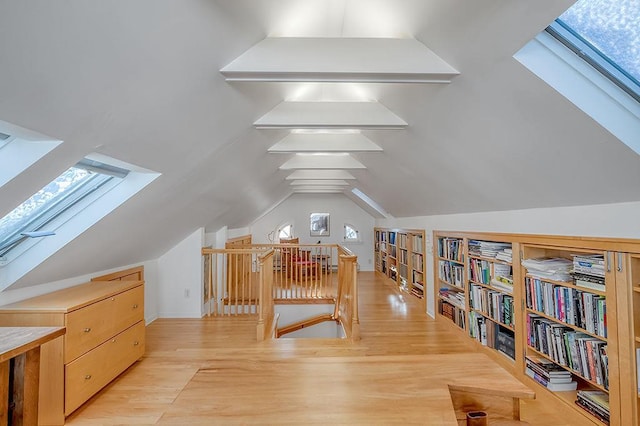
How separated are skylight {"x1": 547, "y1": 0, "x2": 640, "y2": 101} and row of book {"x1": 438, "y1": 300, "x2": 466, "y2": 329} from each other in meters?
2.85

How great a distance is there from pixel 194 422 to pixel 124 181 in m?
2.06

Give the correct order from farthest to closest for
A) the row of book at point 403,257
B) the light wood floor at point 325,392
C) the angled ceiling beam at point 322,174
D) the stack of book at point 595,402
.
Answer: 1. the row of book at point 403,257
2. the angled ceiling beam at point 322,174
3. the stack of book at point 595,402
4. the light wood floor at point 325,392

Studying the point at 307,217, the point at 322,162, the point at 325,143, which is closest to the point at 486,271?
the point at 325,143

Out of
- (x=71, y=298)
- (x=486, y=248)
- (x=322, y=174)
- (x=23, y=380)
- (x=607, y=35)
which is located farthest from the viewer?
(x=322, y=174)

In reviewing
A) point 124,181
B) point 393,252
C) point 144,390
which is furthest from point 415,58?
point 393,252

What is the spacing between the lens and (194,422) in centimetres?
92

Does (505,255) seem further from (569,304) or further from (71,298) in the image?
(71,298)

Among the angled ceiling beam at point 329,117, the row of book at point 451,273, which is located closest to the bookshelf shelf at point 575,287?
the row of book at point 451,273

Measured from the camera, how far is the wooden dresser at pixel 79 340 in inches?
82.5

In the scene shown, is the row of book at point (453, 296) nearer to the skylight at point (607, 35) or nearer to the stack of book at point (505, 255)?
the stack of book at point (505, 255)

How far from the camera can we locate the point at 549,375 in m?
2.29

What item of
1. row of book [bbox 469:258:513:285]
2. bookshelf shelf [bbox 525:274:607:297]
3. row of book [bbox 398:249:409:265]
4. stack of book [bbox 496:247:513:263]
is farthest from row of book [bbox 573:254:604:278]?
row of book [bbox 398:249:409:265]

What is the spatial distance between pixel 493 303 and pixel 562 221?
116 centimetres

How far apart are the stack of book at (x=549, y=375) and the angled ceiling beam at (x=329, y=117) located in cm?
225
